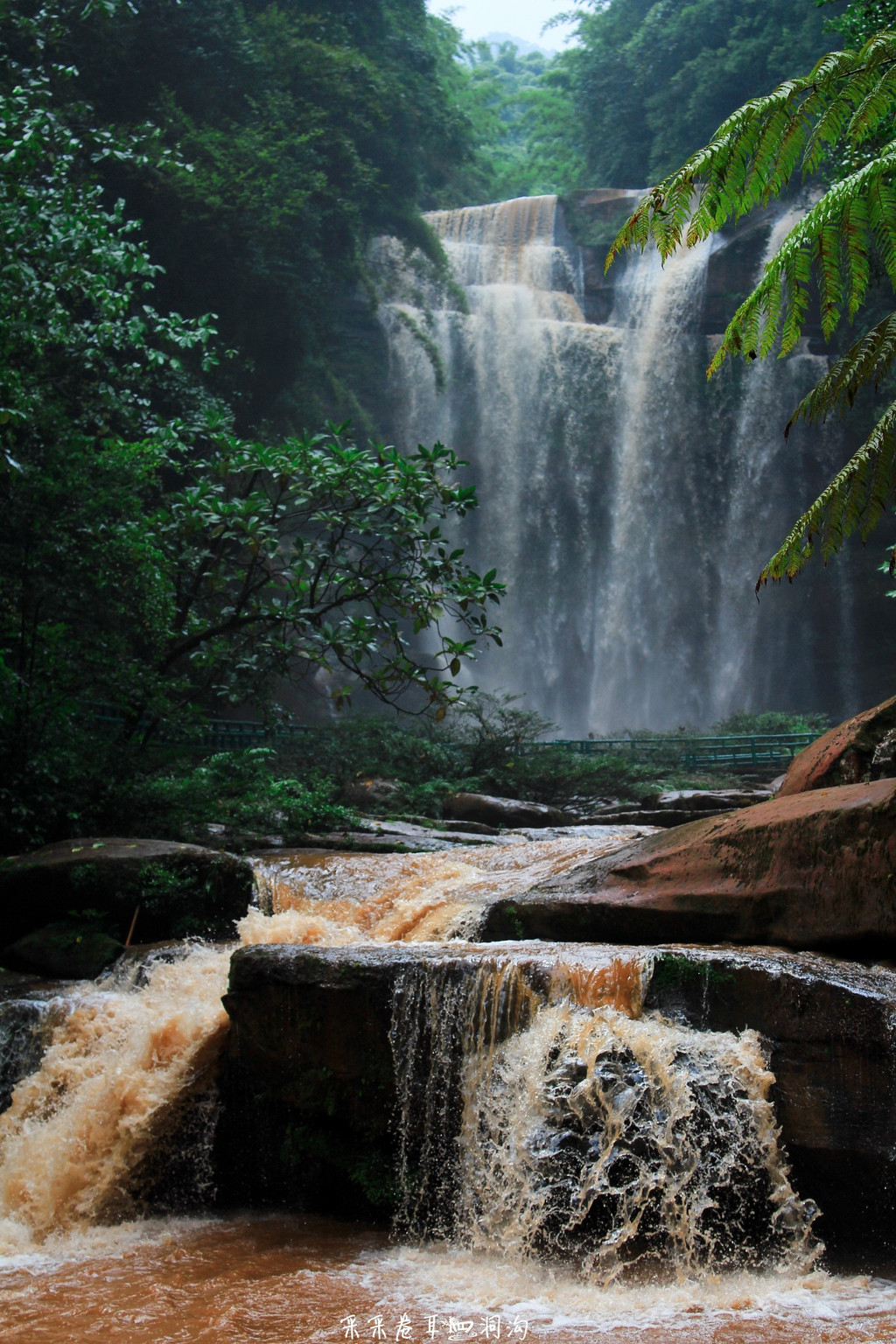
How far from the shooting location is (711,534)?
26453 mm

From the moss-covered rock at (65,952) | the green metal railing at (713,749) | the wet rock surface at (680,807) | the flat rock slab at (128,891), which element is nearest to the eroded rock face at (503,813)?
the wet rock surface at (680,807)

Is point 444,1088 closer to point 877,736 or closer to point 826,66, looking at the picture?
point 877,736

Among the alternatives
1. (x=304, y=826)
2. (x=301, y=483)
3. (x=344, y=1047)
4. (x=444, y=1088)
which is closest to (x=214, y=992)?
(x=344, y=1047)

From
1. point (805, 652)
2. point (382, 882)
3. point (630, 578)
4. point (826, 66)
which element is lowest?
point (382, 882)

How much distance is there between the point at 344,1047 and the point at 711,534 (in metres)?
22.8

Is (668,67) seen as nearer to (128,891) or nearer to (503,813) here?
(503,813)

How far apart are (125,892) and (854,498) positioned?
5944mm

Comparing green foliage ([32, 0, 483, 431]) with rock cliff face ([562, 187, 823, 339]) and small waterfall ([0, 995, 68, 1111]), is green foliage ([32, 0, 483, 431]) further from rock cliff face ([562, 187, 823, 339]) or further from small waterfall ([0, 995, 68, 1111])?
small waterfall ([0, 995, 68, 1111])

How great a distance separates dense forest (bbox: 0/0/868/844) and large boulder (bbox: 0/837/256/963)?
106 centimetres

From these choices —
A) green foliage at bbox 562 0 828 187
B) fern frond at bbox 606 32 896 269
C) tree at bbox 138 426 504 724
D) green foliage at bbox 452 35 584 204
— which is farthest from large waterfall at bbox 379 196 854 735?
fern frond at bbox 606 32 896 269

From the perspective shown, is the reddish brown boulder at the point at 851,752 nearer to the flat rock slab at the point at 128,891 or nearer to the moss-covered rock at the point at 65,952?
the flat rock slab at the point at 128,891

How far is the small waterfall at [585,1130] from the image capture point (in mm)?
4574

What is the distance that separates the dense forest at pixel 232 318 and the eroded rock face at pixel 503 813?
7.08 feet

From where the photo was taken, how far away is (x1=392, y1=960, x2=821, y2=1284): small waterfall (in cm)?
457
